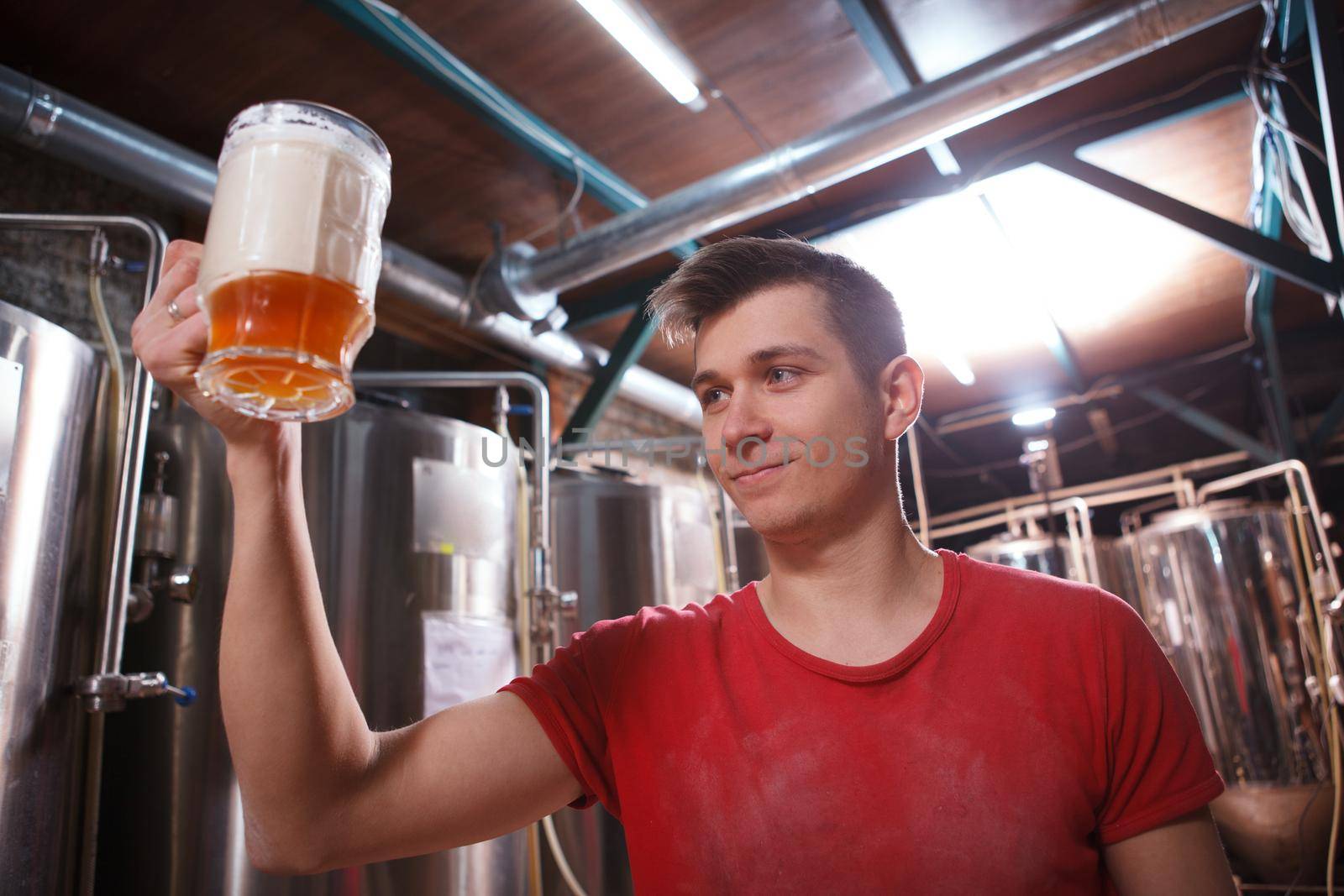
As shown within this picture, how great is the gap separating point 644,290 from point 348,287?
4.20 metres

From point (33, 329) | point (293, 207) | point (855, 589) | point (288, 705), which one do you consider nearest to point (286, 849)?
point (288, 705)

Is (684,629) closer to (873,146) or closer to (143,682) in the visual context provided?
(143,682)

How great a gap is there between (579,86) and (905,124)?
4.47ft

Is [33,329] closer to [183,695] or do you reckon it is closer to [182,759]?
[183,695]

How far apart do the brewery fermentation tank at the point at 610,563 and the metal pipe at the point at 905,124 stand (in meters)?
1.08

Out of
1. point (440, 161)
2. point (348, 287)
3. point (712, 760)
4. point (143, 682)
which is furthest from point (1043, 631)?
point (440, 161)

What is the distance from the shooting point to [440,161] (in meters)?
4.05

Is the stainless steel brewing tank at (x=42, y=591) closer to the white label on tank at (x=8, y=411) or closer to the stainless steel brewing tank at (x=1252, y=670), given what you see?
the white label on tank at (x=8, y=411)

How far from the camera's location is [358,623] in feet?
9.45

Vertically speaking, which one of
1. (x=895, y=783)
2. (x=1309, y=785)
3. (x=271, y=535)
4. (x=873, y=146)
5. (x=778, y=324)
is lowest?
(x=1309, y=785)

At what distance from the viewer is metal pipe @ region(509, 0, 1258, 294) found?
2957mm

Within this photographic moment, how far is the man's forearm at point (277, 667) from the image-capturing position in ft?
3.51

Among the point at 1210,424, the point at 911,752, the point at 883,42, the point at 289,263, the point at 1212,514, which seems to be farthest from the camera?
the point at 1210,424

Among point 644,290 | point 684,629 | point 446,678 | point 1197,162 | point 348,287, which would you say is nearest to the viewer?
point 348,287
